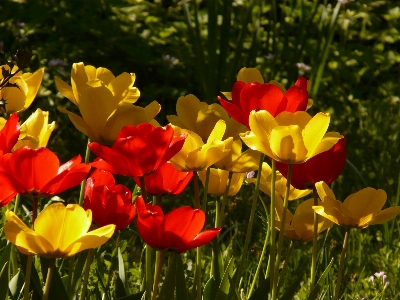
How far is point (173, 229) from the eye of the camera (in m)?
1.12

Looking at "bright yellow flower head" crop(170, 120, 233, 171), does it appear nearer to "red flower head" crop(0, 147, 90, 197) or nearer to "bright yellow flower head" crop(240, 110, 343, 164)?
"bright yellow flower head" crop(240, 110, 343, 164)

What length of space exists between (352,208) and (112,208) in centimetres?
40

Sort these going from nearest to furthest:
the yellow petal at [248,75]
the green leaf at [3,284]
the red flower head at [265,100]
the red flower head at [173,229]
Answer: the red flower head at [173,229], the green leaf at [3,284], the red flower head at [265,100], the yellow petal at [248,75]

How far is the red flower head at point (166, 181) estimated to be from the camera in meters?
1.32

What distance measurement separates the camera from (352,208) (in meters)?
1.30

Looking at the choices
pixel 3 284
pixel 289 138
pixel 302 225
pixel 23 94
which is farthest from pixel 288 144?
pixel 23 94

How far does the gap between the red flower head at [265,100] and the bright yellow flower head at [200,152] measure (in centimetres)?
4

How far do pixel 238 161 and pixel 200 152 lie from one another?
15cm

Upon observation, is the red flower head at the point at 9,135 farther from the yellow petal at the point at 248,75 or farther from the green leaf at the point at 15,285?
the yellow petal at the point at 248,75

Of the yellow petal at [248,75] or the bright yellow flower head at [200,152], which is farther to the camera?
the yellow petal at [248,75]

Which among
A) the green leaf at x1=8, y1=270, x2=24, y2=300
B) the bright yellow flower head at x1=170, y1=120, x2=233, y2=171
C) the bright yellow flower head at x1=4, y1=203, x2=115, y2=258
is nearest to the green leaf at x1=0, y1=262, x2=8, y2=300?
the green leaf at x1=8, y1=270, x2=24, y2=300

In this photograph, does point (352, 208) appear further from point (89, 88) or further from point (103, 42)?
point (103, 42)

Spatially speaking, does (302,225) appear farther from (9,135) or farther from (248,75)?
(9,135)

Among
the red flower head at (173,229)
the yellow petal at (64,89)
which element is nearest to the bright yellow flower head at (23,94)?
the yellow petal at (64,89)
